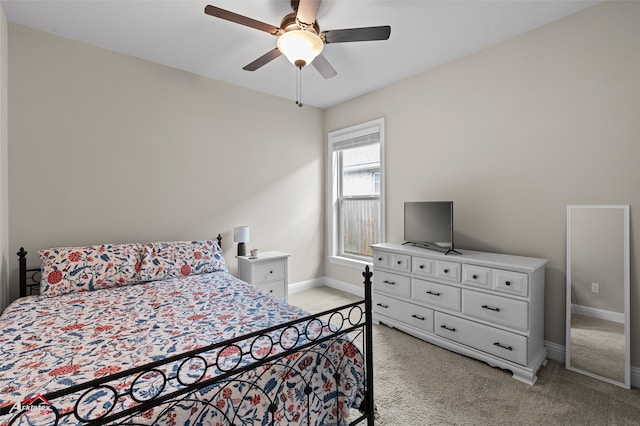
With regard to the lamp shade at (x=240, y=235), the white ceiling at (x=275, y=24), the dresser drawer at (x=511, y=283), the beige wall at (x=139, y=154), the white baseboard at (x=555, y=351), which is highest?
the white ceiling at (x=275, y=24)

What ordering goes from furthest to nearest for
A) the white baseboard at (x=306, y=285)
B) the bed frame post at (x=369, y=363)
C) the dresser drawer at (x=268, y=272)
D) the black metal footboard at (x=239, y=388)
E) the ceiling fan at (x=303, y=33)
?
the white baseboard at (x=306, y=285) < the dresser drawer at (x=268, y=272) < the ceiling fan at (x=303, y=33) < the bed frame post at (x=369, y=363) < the black metal footboard at (x=239, y=388)

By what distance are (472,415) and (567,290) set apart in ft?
4.46

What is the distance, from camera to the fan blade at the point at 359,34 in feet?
6.50

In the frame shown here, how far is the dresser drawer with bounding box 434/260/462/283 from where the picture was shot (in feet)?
8.61

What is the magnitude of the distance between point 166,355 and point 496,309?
2.39m

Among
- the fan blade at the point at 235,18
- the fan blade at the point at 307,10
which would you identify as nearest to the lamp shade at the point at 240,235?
the fan blade at the point at 235,18

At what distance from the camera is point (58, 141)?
2746 mm

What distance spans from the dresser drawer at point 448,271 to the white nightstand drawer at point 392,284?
1.13 ft

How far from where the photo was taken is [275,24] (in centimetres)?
253

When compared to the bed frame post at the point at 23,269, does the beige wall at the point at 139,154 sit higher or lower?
higher

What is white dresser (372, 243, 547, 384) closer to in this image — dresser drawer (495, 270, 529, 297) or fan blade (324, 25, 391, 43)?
dresser drawer (495, 270, 529, 297)

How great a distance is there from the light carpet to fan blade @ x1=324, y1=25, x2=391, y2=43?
2.53m

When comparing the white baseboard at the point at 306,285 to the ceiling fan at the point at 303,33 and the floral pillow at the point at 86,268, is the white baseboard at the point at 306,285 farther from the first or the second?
the ceiling fan at the point at 303,33

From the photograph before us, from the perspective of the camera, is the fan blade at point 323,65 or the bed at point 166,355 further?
the fan blade at point 323,65
